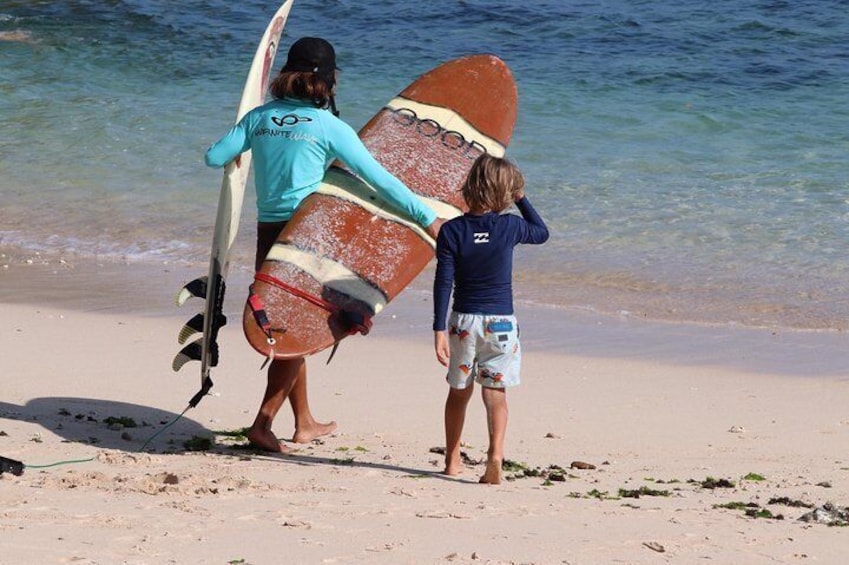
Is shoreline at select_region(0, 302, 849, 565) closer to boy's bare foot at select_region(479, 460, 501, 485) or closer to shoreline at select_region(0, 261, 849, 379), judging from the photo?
boy's bare foot at select_region(479, 460, 501, 485)

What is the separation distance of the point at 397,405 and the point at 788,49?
39.5 ft

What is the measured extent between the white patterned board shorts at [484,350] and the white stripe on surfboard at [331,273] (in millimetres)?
736

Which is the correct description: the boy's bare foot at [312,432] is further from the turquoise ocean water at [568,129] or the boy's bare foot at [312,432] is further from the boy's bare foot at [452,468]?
the turquoise ocean water at [568,129]

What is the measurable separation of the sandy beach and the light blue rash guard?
102cm

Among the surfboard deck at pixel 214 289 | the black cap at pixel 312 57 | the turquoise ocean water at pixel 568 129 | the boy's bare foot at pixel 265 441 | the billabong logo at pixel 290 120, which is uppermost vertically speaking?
the turquoise ocean water at pixel 568 129

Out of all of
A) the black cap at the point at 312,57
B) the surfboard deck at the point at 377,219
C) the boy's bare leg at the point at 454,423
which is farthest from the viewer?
the surfboard deck at the point at 377,219

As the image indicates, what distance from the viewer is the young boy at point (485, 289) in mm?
4648

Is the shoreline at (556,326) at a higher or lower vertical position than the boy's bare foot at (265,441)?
higher

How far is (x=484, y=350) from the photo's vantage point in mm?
4754

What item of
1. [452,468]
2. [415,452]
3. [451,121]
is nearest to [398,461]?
[415,452]

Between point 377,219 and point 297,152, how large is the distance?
2.24ft

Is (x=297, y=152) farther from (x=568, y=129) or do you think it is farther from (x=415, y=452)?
(x=568, y=129)

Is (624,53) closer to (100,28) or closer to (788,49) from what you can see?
(788,49)

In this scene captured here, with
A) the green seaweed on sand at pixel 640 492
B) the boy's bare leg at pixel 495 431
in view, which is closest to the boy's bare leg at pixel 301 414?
the boy's bare leg at pixel 495 431
